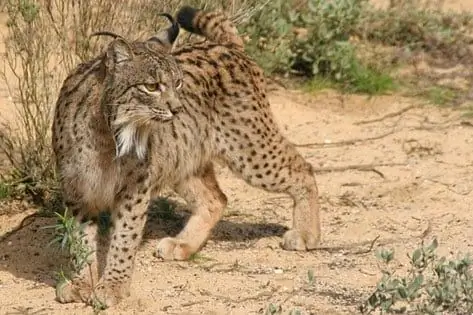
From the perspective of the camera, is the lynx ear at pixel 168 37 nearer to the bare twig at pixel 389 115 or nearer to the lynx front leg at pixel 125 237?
the lynx front leg at pixel 125 237

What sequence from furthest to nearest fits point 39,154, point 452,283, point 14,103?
1. point 14,103
2. point 39,154
3. point 452,283

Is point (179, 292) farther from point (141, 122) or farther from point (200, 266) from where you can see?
point (141, 122)

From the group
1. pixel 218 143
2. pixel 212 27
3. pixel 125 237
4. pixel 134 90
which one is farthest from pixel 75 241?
pixel 212 27

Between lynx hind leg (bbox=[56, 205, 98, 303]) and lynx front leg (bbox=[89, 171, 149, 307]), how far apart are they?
80 mm

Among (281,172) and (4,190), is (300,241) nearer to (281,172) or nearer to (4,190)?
(281,172)

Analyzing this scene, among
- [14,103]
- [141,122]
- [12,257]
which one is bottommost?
[12,257]

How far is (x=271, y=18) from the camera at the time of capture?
383 inches

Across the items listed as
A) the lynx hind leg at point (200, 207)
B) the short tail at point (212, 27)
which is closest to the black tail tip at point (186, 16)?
the short tail at point (212, 27)

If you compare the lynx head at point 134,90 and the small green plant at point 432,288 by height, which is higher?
the lynx head at point 134,90

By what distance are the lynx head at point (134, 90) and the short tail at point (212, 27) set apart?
1199 mm

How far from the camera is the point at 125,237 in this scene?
633 cm

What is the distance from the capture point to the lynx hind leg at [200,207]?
7262 mm

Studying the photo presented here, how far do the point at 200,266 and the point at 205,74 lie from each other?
1.05 meters

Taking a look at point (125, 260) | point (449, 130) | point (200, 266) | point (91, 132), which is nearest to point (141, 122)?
point (91, 132)
